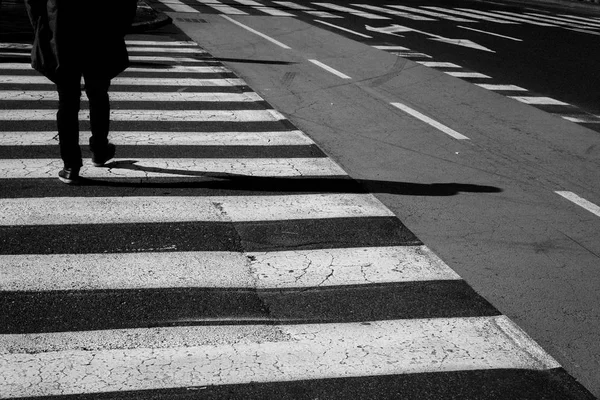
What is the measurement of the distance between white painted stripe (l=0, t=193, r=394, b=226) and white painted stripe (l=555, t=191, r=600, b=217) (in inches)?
66.3

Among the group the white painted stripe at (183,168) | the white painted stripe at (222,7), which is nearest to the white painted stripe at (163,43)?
the white painted stripe at (222,7)

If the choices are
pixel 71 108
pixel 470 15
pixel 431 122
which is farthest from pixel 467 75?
pixel 470 15

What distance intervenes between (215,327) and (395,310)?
1.03m

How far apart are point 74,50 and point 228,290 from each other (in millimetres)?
2758

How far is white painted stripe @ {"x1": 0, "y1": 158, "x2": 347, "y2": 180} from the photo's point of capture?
7.38 m

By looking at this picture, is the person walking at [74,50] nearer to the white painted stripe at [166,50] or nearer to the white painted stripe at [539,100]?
A: the white painted stripe at [539,100]

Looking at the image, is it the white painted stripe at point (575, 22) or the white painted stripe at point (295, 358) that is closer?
the white painted stripe at point (295, 358)

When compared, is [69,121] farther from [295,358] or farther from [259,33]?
[259,33]

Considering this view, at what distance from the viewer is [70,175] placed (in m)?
7.04

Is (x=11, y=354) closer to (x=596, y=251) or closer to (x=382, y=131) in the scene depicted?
(x=596, y=251)

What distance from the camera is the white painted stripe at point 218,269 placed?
5156 mm

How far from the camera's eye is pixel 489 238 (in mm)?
6266

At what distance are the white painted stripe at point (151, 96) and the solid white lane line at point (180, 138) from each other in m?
1.85

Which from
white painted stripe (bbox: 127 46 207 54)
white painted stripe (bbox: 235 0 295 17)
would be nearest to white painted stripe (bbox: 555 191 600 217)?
white painted stripe (bbox: 127 46 207 54)
